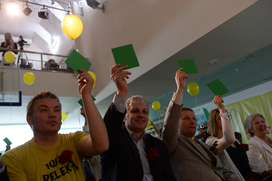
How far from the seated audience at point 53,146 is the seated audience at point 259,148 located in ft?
5.96

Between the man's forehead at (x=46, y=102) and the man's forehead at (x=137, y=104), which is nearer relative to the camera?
the man's forehead at (x=46, y=102)

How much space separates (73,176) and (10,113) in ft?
26.2

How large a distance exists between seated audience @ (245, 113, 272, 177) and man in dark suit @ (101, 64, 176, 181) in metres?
1.31

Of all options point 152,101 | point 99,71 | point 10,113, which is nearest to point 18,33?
point 10,113

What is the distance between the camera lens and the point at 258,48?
13.9ft

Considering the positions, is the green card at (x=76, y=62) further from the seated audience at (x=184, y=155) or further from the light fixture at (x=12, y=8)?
the light fixture at (x=12, y=8)

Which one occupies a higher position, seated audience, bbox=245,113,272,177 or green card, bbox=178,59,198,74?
green card, bbox=178,59,198,74

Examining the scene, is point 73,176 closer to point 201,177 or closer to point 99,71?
point 201,177

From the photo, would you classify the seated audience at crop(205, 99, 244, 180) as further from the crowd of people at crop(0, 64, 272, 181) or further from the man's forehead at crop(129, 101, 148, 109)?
the man's forehead at crop(129, 101, 148, 109)

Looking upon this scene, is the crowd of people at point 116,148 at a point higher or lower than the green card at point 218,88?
lower

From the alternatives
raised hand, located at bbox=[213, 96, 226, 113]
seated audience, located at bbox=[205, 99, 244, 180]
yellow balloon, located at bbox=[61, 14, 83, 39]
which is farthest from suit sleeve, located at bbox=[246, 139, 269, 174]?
yellow balloon, located at bbox=[61, 14, 83, 39]

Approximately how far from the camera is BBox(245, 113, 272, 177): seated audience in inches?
95.8

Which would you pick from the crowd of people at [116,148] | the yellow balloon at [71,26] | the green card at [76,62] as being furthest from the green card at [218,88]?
the yellow balloon at [71,26]

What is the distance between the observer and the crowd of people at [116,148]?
1223 millimetres
